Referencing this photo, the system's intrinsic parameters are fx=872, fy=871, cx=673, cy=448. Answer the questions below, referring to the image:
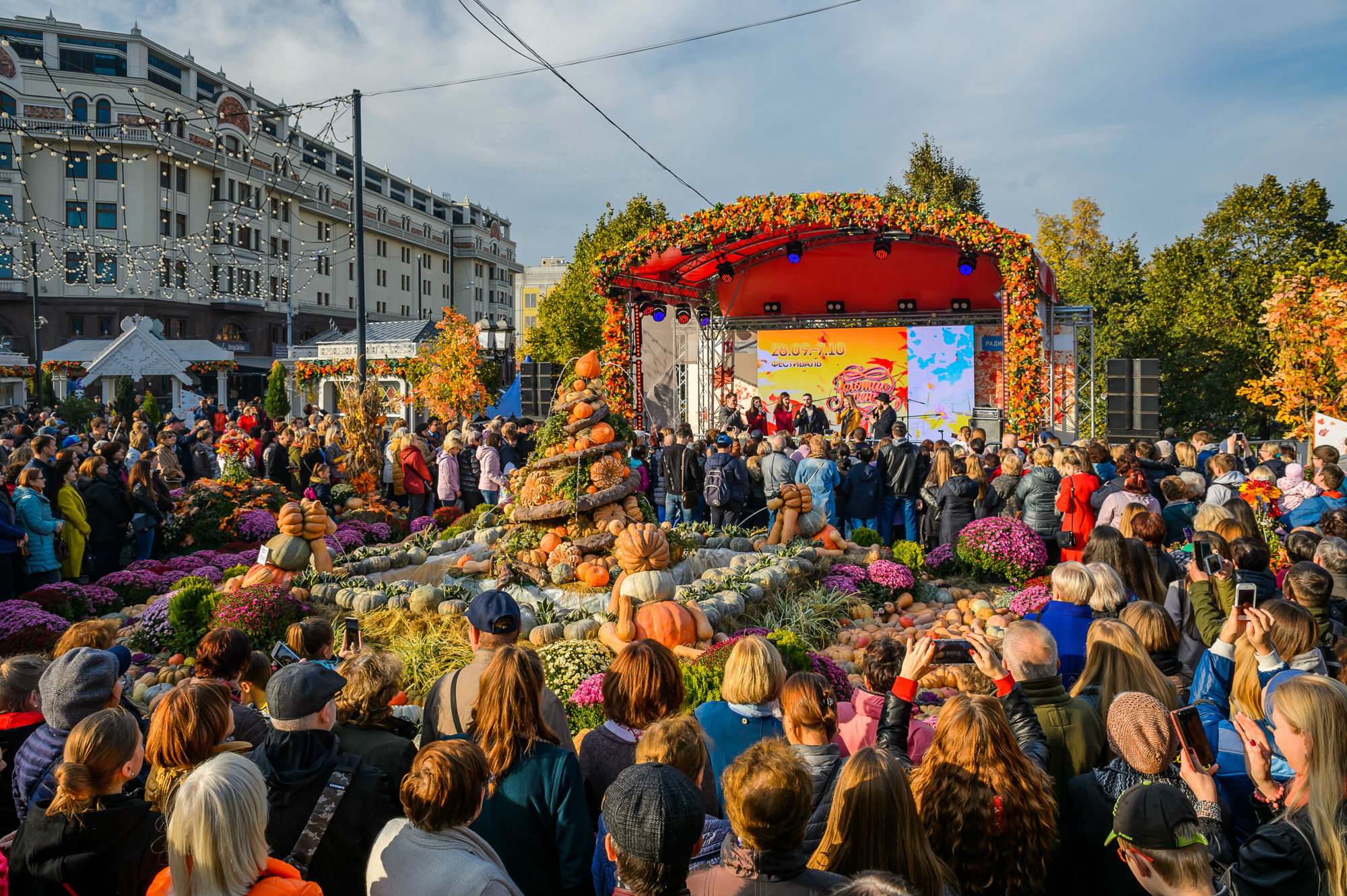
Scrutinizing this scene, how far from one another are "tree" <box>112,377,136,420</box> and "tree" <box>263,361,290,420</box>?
3936 mm

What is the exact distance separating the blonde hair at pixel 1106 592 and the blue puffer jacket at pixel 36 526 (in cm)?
865

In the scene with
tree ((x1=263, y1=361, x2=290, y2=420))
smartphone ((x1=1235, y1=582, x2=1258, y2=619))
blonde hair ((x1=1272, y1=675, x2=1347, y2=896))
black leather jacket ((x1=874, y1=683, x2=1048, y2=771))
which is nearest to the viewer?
blonde hair ((x1=1272, y1=675, x2=1347, y2=896))

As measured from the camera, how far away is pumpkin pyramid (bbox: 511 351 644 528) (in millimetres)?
7645

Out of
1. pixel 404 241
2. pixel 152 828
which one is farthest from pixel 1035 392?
pixel 404 241

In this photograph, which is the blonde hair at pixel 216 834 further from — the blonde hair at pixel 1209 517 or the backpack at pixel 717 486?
the backpack at pixel 717 486

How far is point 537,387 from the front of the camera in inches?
686

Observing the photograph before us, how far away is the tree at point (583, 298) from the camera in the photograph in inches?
1161

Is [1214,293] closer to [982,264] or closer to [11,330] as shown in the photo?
[982,264]

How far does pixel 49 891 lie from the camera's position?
252cm

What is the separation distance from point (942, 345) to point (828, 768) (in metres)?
17.9

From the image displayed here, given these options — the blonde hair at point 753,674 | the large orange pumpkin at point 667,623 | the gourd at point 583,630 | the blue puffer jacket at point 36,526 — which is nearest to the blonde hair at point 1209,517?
the large orange pumpkin at point 667,623

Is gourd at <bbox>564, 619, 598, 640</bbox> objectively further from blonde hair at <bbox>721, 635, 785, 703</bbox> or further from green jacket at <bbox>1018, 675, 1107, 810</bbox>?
green jacket at <bbox>1018, 675, 1107, 810</bbox>

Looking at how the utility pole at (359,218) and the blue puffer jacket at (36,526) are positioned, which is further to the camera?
the utility pole at (359,218)

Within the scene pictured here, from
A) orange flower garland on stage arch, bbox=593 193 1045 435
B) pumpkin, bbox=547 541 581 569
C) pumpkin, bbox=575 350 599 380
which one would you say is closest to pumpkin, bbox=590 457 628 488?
pumpkin, bbox=547 541 581 569
